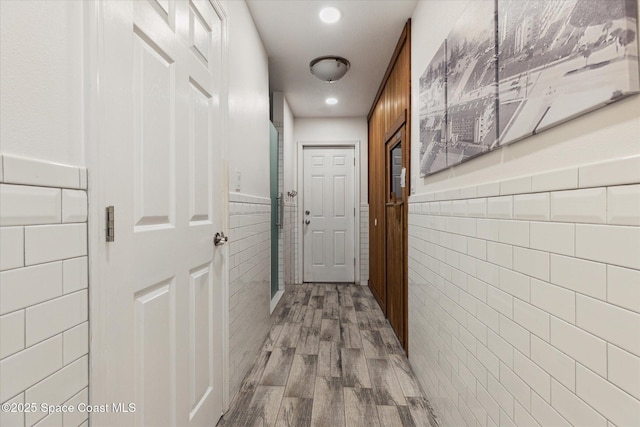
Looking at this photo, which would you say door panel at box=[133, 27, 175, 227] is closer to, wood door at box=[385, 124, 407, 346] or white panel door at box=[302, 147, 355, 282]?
wood door at box=[385, 124, 407, 346]

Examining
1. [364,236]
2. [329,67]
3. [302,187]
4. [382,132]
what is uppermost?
[329,67]

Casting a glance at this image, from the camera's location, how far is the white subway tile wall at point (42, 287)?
22.1 inches

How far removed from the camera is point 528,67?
87 centimetres

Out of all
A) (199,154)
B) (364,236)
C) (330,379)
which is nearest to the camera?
(199,154)

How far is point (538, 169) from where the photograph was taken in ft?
2.80

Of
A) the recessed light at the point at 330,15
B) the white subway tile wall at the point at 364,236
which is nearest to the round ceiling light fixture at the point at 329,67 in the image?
the recessed light at the point at 330,15

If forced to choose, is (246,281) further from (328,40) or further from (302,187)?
(302,187)

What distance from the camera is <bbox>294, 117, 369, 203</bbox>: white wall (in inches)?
185

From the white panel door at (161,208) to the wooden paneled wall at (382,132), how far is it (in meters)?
1.42

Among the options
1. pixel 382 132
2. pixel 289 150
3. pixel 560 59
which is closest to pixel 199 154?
pixel 560 59

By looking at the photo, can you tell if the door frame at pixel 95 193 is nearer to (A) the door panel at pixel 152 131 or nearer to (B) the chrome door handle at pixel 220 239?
(A) the door panel at pixel 152 131

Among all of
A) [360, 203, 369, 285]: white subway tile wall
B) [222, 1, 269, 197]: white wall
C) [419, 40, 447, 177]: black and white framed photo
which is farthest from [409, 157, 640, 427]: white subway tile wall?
[360, 203, 369, 285]: white subway tile wall

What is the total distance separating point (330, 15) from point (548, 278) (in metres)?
2.19

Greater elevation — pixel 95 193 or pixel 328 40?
pixel 328 40
